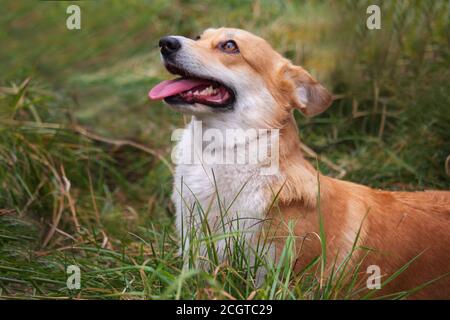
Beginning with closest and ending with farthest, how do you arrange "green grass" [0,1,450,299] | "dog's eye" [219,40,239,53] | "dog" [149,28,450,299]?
"green grass" [0,1,450,299] < "dog" [149,28,450,299] < "dog's eye" [219,40,239,53]

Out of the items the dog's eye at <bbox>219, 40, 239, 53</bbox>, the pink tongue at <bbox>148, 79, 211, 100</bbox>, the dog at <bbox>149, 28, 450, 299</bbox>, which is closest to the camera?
the dog at <bbox>149, 28, 450, 299</bbox>

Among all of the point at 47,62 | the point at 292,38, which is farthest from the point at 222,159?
the point at 47,62

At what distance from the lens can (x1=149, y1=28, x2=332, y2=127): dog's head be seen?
395 cm

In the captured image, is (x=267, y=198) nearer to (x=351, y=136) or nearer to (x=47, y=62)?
(x=351, y=136)

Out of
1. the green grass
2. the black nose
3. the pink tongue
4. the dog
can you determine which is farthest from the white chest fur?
the black nose

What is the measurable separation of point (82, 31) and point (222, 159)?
5088mm

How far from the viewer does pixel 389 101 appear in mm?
6078

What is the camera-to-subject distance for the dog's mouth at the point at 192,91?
3.94 m

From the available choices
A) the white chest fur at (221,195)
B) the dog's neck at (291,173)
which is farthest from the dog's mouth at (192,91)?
the white chest fur at (221,195)

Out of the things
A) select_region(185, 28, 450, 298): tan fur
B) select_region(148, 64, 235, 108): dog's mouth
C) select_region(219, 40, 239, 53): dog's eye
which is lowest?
select_region(185, 28, 450, 298): tan fur

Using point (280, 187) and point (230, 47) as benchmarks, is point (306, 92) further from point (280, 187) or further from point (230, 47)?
point (280, 187)

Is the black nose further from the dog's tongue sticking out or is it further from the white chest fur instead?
the white chest fur

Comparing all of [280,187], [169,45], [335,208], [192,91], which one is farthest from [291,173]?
[169,45]

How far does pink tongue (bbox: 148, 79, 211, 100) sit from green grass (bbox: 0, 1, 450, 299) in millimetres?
741
